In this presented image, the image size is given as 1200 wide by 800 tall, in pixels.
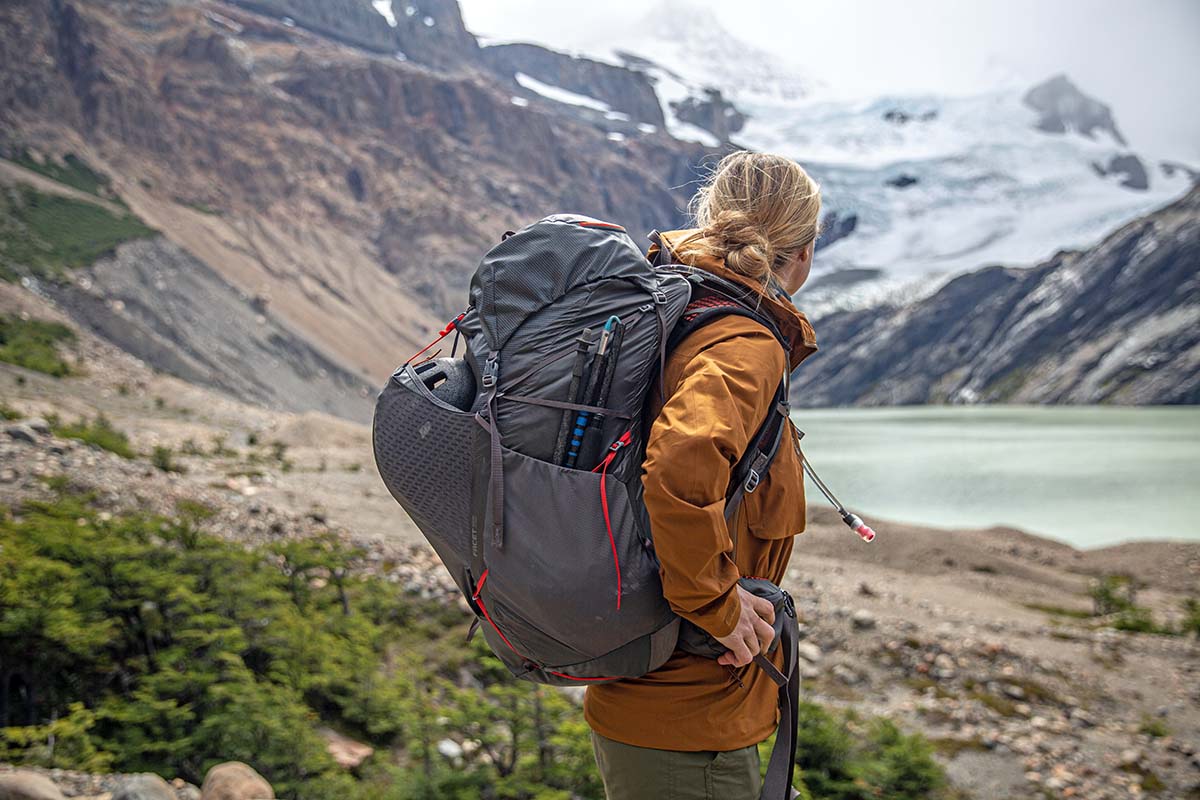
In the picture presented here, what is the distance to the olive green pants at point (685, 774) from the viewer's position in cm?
170

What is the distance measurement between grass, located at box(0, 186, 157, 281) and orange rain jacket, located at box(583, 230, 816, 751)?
31490 millimetres

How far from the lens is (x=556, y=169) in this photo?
301ft

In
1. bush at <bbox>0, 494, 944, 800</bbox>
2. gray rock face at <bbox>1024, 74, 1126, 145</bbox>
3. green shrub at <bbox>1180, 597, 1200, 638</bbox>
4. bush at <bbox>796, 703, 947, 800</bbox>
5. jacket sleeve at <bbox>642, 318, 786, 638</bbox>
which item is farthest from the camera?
gray rock face at <bbox>1024, 74, 1126, 145</bbox>

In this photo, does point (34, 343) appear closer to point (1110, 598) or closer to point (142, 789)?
point (142, 789)

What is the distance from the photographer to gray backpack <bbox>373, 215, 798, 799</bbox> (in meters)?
1.56

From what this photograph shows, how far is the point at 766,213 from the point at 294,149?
212 ft

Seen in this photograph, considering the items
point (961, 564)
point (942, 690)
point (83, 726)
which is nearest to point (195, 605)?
point (83, 726)

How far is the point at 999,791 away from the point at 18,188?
4232 centimetres

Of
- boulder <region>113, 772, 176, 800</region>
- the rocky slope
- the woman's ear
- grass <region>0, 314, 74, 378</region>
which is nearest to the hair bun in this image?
the woman's ear

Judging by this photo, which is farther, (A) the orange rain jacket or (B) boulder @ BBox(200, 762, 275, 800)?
(B) boulder @ BBox(200, 762, 275, 800)

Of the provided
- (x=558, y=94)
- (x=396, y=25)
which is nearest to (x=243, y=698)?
(x=396, y=25)

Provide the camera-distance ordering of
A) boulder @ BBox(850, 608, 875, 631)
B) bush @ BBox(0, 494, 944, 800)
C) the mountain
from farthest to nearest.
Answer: the mountain < boulder @ BBox(850, 608, 875, 631) < bush @ BBox(0, 494, 944, 800)

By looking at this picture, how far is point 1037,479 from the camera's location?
1040 inches

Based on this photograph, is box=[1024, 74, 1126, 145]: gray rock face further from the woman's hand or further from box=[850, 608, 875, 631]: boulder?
the woman's hand
